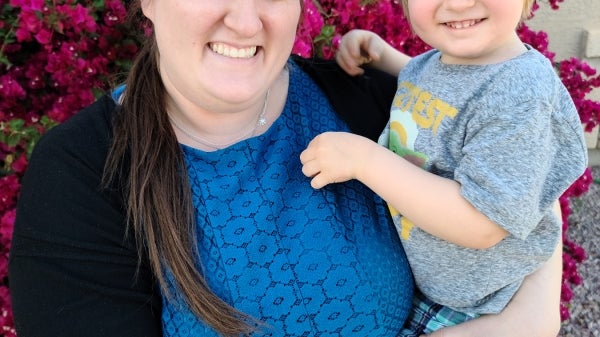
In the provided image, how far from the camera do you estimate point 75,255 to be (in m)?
1.35

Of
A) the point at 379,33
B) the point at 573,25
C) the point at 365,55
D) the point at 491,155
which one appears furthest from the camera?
the point at 573,25

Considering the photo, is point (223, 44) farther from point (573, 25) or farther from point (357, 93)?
point (573, 25)

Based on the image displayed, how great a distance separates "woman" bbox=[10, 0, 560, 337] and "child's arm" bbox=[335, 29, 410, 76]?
1.30 feet

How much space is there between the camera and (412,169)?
4.63ft

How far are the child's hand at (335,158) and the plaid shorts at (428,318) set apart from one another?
1.41ft

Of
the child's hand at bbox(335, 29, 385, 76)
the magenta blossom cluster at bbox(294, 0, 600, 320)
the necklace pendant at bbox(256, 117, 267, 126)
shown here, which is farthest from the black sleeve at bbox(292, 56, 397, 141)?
the magenta blossom cluster at bbox(294, 0, 600, 320)

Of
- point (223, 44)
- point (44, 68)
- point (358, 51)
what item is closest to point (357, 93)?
point (358, 51)

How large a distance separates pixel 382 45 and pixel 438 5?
0.50 meters

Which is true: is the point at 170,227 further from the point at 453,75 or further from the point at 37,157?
the point at 453,75

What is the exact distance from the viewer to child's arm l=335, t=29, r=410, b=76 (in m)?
1.88

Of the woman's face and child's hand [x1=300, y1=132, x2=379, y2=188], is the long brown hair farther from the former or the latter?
child's hand [x1=300, y1=132, x2=379, y2=188]

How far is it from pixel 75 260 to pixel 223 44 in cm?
58

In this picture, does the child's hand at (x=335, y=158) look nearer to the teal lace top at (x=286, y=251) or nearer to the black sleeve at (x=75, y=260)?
the teal lace top at (x=286, y=251)

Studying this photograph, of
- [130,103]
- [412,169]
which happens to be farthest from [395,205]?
[130,103]
